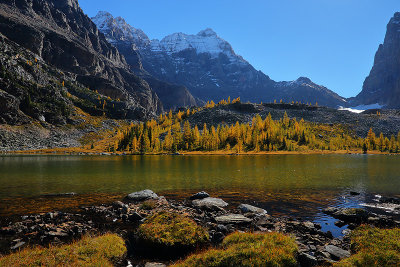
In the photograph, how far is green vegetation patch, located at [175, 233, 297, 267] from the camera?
11.2 meters

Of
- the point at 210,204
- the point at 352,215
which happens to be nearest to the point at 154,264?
the point at 210,204

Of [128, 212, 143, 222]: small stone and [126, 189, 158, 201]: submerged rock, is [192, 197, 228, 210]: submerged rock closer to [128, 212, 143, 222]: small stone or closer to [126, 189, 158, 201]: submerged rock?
[126, 189, 158, 201]: submerged rock

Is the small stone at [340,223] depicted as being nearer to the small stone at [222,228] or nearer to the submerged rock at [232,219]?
the submerged rock at [232,219]

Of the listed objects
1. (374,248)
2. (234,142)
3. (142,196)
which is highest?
(234,142)

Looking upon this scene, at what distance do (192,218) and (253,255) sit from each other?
30.4ft

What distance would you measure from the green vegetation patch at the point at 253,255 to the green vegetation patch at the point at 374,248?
2472 mm

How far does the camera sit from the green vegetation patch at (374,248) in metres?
11.1

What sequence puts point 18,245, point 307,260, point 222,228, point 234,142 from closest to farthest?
point 307,260
point 18,245
point 222,228
point 234,142

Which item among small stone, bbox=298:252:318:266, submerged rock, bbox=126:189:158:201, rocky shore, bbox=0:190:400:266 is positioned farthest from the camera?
submerged rock, bbox=126:189:158:201

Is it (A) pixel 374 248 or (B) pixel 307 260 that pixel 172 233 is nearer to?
(B) pixel 307 260

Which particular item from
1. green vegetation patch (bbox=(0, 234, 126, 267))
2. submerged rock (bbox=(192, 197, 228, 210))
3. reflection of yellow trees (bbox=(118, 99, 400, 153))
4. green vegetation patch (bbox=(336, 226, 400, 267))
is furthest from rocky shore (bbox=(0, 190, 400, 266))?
reflection of yellow trees (bbox=(118, 99, 400, 153))

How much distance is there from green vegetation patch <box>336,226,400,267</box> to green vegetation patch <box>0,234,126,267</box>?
11.8 meters

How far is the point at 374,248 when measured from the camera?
40.7 ft

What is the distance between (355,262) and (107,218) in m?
18.5
